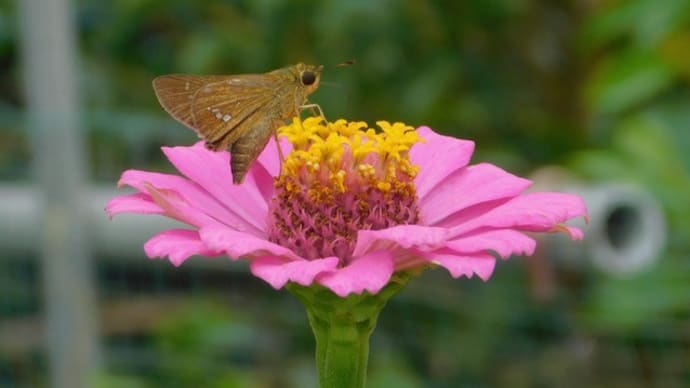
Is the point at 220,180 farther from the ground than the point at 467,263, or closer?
farther from the ground

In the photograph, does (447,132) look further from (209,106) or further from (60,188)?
(209,106)

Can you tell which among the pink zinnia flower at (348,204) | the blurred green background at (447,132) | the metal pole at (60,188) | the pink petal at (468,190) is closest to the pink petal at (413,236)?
the pink zinnia flower at (348,204)

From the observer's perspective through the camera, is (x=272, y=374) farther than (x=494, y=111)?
No

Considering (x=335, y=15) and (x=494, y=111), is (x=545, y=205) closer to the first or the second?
(x=335, y=15)

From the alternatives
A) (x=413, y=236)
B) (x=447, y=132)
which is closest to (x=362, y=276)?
(x=413, y=236)

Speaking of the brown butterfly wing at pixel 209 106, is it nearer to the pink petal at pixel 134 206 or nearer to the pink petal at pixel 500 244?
the pink petal at pixel 134 206

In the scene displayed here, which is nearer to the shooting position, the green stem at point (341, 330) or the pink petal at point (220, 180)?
the green stem at point (341, 330)

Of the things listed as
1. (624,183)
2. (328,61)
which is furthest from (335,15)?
(624,183)
